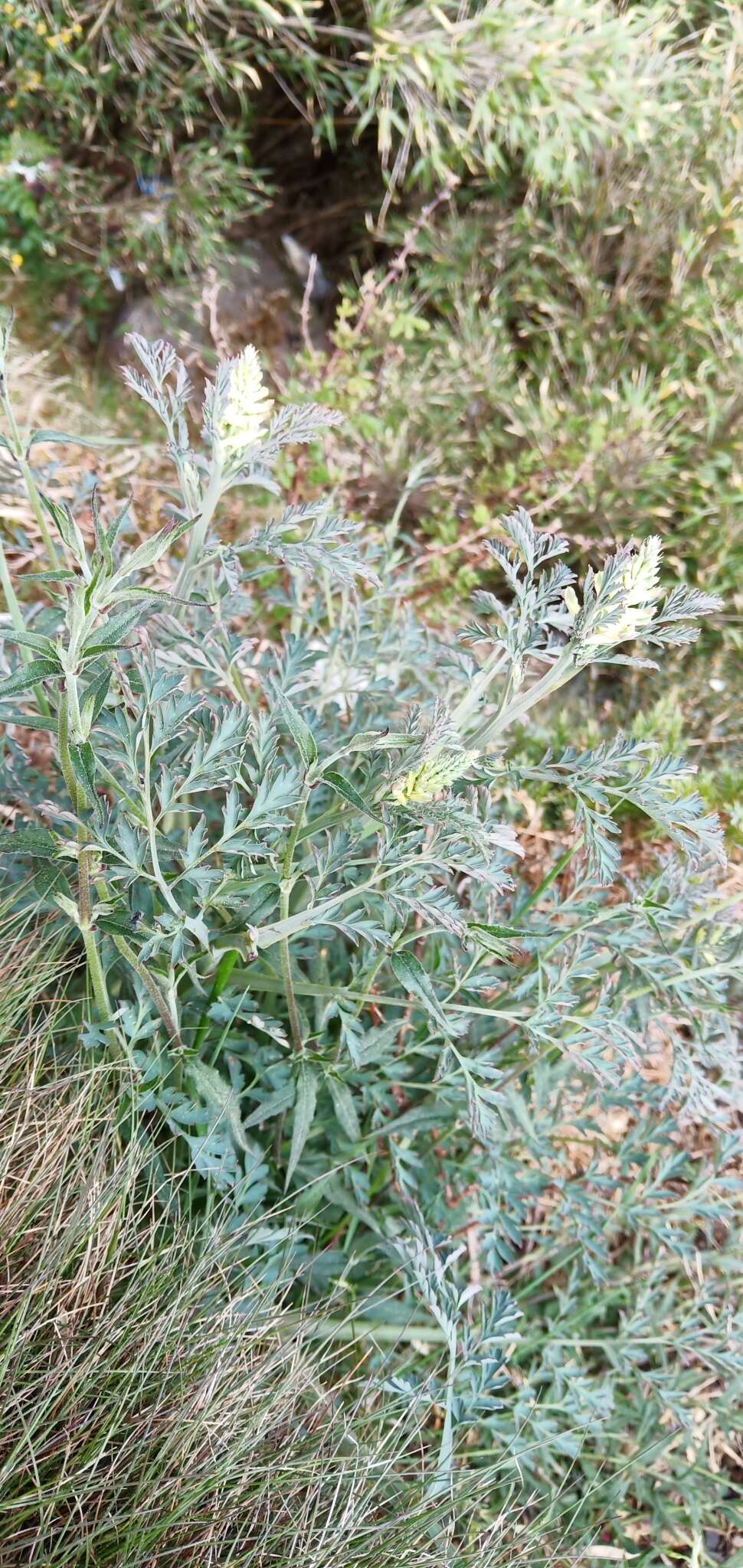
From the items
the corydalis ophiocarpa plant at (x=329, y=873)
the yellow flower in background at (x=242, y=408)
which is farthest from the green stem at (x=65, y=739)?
the yellow flower in background at (x=242, y=408)

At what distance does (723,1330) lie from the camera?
5.69 ft

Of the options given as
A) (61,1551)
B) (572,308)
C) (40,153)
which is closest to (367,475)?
(572,308)

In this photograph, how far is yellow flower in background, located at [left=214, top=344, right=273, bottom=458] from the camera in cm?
134

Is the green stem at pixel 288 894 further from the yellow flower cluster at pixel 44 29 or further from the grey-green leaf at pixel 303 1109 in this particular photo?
the yellow flower cluster at pixel 44 29

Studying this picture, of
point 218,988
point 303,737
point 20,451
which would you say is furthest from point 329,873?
point 20,451

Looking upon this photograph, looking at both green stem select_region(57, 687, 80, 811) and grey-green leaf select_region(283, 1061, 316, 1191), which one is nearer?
green stem select_region(57, 687, 80, 811)

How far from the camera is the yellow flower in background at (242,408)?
4.41ft

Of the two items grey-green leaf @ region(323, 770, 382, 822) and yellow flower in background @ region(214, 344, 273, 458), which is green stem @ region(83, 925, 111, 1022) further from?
yellow flower in background @ region(214, 344, 273, 458)

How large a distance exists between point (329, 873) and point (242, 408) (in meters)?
0.62

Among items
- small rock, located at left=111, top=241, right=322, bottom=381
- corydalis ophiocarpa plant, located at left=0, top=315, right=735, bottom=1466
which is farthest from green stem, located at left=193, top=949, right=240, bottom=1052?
small rock, located at left=111, top=241, right=322, bottom=381

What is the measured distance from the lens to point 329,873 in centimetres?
132

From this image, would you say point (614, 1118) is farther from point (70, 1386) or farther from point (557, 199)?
point (557, 199)

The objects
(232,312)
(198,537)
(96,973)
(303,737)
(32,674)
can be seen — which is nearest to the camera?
(32,674)

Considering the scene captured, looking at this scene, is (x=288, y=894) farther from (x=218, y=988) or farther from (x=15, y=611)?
(x=15, y=611)
